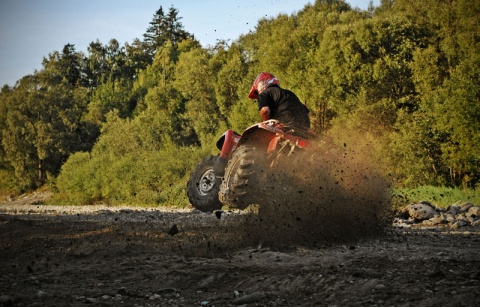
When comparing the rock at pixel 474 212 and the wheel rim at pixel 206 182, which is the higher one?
the wheel rim at pixel 206 182

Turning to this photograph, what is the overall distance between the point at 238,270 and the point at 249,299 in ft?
3.42

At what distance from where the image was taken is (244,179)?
26.0 ft

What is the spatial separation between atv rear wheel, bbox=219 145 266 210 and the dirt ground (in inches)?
11.9

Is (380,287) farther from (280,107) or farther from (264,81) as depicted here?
(264,81)

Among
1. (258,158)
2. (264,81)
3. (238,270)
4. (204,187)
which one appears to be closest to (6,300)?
(238,270)

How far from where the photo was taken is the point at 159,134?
5381 cm

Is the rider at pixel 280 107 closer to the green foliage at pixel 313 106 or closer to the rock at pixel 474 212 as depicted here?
the green foliage at pixel 313 106

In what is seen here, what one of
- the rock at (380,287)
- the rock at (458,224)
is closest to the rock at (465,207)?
the rock at (458,224)

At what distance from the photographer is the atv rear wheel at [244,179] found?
7859 millimetres

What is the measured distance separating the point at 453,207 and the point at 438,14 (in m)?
23.9

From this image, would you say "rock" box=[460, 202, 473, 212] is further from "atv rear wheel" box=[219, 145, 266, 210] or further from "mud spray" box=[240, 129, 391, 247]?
"atv rear wheel" box=[219, 145, 266, 210]

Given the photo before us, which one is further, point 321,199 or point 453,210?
point 453,210

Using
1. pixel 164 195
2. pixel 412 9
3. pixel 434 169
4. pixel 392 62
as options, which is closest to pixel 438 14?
pixel 392 62

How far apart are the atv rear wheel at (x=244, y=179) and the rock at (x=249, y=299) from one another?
11.4 ft
